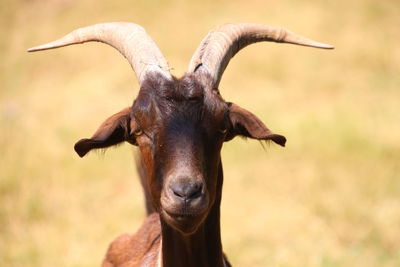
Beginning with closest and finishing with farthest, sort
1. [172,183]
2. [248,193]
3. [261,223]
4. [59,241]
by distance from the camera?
[172,183]
[59,241]
[261,223]
[248,193]

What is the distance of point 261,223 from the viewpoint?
1109 centimetres

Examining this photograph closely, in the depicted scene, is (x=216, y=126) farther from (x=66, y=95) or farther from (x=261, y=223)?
(x=66, y=95)

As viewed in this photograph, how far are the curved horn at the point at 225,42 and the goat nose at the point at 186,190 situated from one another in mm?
959

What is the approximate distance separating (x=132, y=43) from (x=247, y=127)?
3.80 ft

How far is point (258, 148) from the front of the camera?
13578 millimetres

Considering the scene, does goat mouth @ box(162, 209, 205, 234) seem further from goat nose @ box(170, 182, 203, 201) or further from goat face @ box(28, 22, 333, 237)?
goat nose @ box(170, 182, 203, 201)

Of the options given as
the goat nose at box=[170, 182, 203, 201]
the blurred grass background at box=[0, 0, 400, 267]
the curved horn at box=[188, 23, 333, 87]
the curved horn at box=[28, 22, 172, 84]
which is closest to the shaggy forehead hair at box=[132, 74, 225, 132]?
the curved horn at box=[28, 22, 172, 84]

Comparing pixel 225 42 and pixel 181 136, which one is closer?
pixel 181 136

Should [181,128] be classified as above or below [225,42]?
below

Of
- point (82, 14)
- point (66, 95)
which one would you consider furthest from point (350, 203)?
point (82, 14)

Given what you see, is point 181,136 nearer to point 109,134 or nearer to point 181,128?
point 181,128

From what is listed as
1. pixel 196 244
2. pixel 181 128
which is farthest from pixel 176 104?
pixel 196 244

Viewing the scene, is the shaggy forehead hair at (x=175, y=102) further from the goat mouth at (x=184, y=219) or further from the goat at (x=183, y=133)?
the goat mouth at (x=184, y=219)

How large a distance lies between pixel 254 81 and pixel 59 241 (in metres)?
8.04
